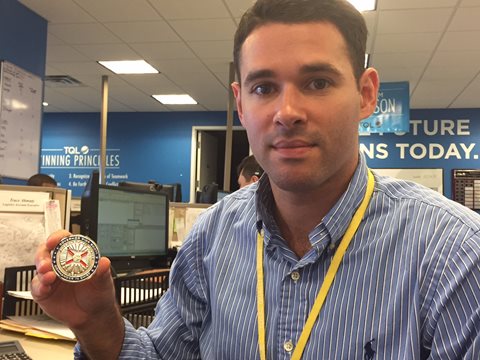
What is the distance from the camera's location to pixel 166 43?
5117 mm

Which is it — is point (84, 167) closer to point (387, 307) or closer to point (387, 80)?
point (387, 80)

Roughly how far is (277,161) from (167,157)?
7.63 metres

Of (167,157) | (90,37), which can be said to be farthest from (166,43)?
(167,157)

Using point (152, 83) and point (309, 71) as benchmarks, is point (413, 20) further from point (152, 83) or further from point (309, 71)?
point (309, 71)

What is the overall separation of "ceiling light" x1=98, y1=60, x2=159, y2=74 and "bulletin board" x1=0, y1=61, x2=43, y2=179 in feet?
4.00

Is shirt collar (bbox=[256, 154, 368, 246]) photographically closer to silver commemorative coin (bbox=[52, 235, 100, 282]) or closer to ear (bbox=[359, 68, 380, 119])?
ear (bbox=[359, 68, 380, 119])

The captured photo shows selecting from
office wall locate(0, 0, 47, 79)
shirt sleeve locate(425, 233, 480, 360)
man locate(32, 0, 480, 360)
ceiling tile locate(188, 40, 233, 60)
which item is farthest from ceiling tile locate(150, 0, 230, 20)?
shirt sleeve locate(425, 233, 480, 360)

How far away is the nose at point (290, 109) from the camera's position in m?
0.91

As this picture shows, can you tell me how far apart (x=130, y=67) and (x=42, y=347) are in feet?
16.4

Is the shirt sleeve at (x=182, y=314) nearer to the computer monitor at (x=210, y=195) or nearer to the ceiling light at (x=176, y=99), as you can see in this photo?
the computer monitor at (x=210, y=195)

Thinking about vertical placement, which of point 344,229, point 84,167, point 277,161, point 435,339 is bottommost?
point 435,339

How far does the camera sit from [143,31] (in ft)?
15.7

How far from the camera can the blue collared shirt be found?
81cm

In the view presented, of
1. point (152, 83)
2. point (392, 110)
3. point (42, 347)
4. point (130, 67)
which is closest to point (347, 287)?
point (42, 347)
